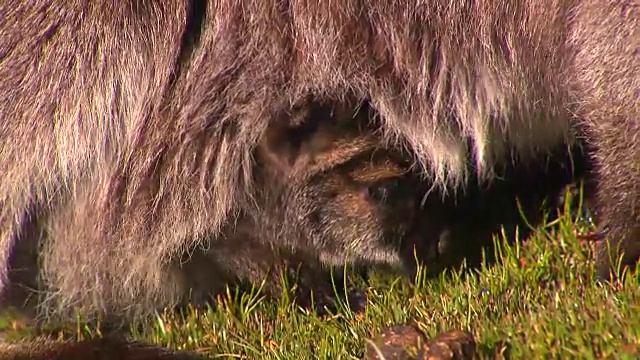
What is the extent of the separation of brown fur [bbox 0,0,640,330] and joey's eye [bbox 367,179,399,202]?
8.1 inches

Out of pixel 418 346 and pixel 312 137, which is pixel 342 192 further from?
pixel 418 346

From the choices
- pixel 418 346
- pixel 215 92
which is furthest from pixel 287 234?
pixel 418 346

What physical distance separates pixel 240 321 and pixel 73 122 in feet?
3.62

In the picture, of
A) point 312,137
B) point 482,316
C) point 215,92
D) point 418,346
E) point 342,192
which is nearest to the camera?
point 418,346

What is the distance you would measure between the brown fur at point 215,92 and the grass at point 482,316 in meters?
0.32

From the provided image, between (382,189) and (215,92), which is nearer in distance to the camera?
(215,92)

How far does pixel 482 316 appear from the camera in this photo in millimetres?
3770

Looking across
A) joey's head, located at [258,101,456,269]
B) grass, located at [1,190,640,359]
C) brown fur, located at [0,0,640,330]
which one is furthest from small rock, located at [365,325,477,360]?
joey's head, located at [258,101,456,269]

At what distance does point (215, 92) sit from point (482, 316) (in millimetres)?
1350

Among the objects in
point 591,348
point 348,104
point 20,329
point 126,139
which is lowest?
point 20,329

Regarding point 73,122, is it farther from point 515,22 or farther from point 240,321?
point 515,22

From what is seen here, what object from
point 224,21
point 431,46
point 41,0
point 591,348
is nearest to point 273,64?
point 224,21

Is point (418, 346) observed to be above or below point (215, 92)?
below

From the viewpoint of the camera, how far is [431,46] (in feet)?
13.6
